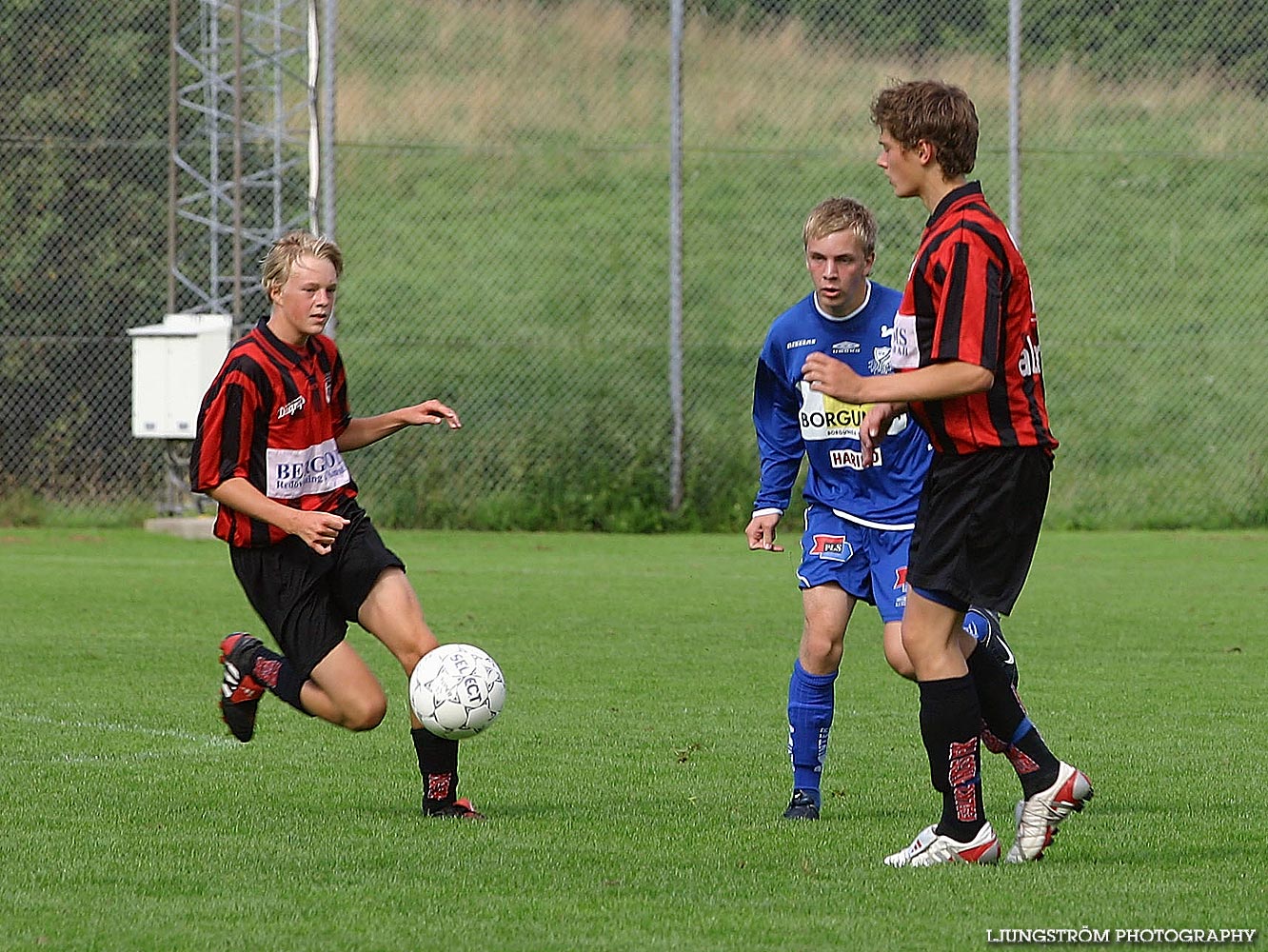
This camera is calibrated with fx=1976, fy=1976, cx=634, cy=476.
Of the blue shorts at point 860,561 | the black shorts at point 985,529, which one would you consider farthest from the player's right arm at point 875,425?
the blue shorts at point 860,561

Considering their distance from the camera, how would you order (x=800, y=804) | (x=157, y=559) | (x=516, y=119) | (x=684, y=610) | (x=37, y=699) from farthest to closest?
(x=516, y=119), (x=157, y=559), (x=684, y=610), (x=37, y=699), (x=800, y=804)

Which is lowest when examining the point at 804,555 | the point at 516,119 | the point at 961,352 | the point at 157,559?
the point at 157,559

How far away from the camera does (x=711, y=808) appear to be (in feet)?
18.6

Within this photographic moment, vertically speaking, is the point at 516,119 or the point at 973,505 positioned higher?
the point at 516,119

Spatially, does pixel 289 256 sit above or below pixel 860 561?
above

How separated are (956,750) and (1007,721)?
1.05ft

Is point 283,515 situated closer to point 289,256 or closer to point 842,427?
point 289,256

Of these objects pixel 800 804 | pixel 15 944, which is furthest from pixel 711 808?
pixel 15 944

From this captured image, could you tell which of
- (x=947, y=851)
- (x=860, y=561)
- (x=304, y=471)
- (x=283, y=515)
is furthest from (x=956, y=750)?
(x=304, y=471)

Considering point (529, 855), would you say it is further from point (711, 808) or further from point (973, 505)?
point (973, 505)

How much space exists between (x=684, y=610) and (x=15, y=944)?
775 centimetres

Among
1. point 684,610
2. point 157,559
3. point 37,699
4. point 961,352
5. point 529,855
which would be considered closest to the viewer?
point 961,352

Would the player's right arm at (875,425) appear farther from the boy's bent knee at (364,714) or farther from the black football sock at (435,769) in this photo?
the boy's bent knee at (364,714)

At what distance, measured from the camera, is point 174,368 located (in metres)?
17.0
